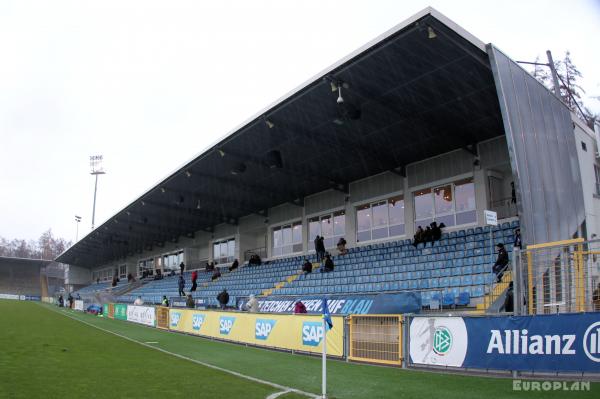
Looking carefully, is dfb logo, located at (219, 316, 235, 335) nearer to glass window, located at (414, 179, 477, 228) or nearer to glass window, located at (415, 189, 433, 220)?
glass window, located at (414, 179, 477, 228)

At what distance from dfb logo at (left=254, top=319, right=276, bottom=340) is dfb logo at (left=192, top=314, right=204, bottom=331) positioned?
4.76m

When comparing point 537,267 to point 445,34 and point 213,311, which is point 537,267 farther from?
point 213,311

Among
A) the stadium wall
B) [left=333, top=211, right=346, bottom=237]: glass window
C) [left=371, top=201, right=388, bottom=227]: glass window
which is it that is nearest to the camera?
the stadium wall

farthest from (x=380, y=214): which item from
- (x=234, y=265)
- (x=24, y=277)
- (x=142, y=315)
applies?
(x=24, y=277)

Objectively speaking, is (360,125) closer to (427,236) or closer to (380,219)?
(427,236)

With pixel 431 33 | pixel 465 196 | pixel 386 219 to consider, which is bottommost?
pixel 386 219

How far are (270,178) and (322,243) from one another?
4.24 m

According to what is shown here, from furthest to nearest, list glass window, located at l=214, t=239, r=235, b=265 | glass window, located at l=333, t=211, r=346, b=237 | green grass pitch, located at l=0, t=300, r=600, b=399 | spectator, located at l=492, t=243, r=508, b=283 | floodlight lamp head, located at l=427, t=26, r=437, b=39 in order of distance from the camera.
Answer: glass window, located at l=214, t=239, r=235, b=265, glass window, located at l=333, t=211, r=346, b=237, spectator, located at l=492, t=243, r=508, b=283, floodlight lamp head, located at l=427, t=26, r=437, b=39, green grass pitch, located at l=0, t=300, r=600, b=399

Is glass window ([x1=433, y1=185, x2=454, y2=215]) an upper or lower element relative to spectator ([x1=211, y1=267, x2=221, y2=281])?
upper

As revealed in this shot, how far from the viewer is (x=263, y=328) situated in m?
14.8

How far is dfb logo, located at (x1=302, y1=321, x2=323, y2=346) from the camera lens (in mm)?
12312

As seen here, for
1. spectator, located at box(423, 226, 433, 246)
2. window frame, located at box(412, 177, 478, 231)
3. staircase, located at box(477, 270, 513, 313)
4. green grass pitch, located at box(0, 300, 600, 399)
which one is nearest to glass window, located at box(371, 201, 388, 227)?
window frame, located at box(412, 177, 478, 231)

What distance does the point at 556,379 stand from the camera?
26.3 ft

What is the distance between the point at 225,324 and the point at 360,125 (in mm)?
8510
